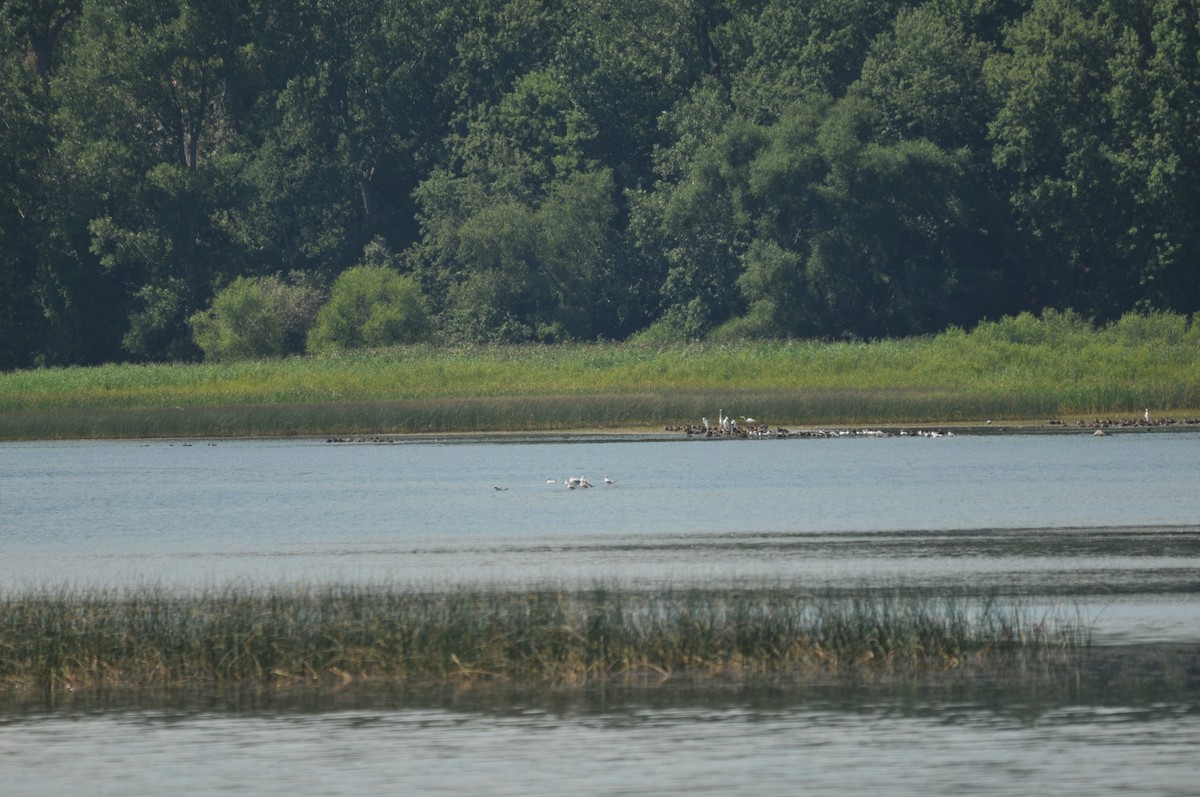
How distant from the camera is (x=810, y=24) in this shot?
320 feet

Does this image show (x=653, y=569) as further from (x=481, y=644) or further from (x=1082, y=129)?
(x=1082, y=129)

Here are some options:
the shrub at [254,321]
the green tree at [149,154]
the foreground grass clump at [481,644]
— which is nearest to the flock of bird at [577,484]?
the foreground grass clump at [481,644]

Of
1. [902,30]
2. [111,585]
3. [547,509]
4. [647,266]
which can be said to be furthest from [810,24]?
[111,585]

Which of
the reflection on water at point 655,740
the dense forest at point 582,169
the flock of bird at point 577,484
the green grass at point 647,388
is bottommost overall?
the reflection on water at point 655,740

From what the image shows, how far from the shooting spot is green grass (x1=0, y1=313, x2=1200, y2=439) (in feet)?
210

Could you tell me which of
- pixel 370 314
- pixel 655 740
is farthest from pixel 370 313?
pixel 655 740

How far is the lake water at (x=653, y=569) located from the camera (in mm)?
17219

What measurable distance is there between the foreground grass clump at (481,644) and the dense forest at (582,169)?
68405mm

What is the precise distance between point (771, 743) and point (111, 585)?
43.4ft

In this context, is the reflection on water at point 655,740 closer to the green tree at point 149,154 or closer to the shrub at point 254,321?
the shrub at point 254,321

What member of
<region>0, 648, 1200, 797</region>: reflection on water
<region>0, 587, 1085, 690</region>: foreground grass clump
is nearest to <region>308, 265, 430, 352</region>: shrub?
<region>0, 587, 1085, 690</region>: foreground grass clump

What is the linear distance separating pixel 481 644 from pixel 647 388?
49.5 meters

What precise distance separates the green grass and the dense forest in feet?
42.5

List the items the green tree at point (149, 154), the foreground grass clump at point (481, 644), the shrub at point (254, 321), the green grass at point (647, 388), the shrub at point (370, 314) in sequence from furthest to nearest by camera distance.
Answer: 1. the green tree at point (149, 154)
2. the shrub at point (254, 321)
3. the shrub at point (370, 314)
4. the green grass at point (647, 388)
5. the foreground grass clump at point (481, 644)
